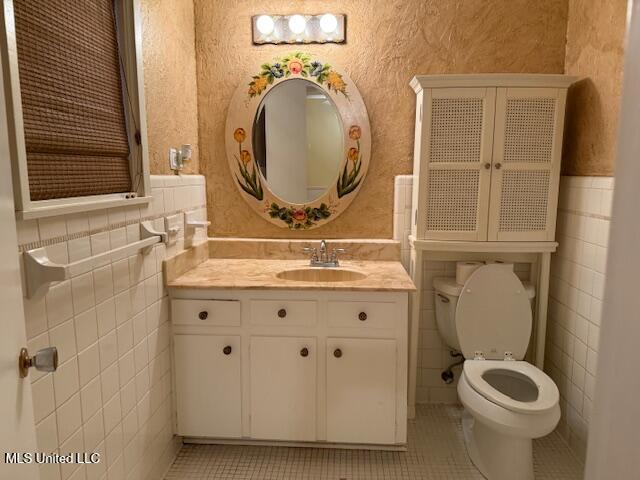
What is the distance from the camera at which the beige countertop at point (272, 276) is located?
1.90 metres

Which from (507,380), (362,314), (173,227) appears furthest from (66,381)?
(507,380)

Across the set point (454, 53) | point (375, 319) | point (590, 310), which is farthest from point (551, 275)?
point (454, 53)

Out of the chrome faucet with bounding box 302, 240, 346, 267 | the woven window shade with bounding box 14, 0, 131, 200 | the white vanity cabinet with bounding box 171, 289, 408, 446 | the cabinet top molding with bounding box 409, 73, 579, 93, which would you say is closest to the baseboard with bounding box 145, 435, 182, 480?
the white vanity cabinet with bounding box 171, 289, 408, 446

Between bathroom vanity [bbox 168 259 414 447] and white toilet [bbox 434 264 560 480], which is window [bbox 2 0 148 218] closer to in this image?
bathroom vanity [bbox 168 259 414 447]

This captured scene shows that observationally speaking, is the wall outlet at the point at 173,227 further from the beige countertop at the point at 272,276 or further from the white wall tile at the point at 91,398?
the white wall tile at the point at 91,398

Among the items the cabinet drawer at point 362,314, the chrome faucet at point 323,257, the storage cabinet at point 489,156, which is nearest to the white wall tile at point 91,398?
the cabinet drawer at point 362,314

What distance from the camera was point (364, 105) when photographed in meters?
2.35

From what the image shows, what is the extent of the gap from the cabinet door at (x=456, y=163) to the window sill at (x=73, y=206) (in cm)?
132

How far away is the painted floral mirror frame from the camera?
2342 mm

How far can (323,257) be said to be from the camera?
2359 millimetres

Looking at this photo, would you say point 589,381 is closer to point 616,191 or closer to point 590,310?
point 590,310

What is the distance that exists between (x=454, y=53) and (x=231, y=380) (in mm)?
1951

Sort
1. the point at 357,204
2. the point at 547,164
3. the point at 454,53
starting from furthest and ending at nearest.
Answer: the point at 357,204, the point at 454,53, the point at 547,164

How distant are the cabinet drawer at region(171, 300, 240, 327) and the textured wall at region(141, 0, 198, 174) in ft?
1.95
